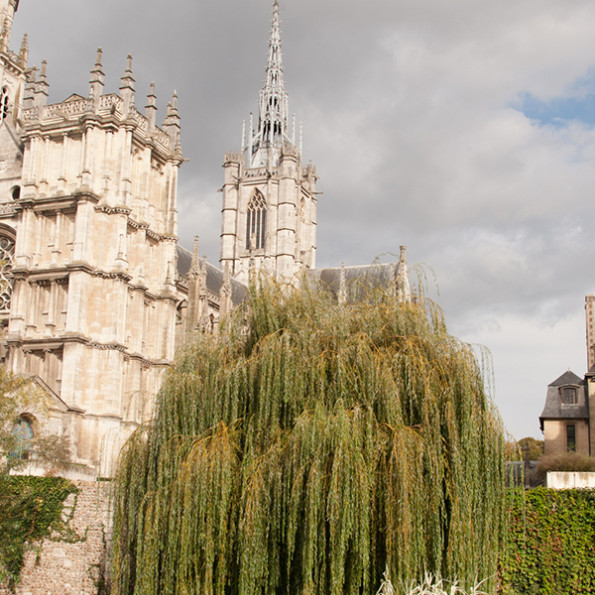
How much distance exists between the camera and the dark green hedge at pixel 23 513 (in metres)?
18.0

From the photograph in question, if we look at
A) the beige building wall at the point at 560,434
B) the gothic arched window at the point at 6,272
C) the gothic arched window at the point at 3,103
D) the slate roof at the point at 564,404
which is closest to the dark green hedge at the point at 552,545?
the beige building wall at the point at 560,434

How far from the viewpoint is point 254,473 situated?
1212 cm

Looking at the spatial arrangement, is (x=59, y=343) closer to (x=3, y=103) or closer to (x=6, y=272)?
(x=6, y=272)

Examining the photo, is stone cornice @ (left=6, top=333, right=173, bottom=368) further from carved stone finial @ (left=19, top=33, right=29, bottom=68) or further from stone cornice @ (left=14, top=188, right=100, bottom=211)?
carved stone finial @ (left=19, top=33, right=29, bottom=68)

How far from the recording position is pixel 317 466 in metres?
11.7

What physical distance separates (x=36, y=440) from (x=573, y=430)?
21.0 metres

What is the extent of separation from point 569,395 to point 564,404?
17.6 inches

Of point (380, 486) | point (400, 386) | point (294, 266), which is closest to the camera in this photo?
point (380, 486)

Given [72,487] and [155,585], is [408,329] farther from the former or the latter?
[72,487]

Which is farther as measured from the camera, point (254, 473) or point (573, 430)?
point (573, 430)

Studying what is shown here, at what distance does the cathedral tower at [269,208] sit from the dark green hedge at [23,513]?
34140 mm

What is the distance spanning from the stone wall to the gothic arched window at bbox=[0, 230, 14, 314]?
12.1 m

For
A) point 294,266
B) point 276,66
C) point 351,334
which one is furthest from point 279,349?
point 276,66

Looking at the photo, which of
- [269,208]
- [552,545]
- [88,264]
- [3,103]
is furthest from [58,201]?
[269,208]
